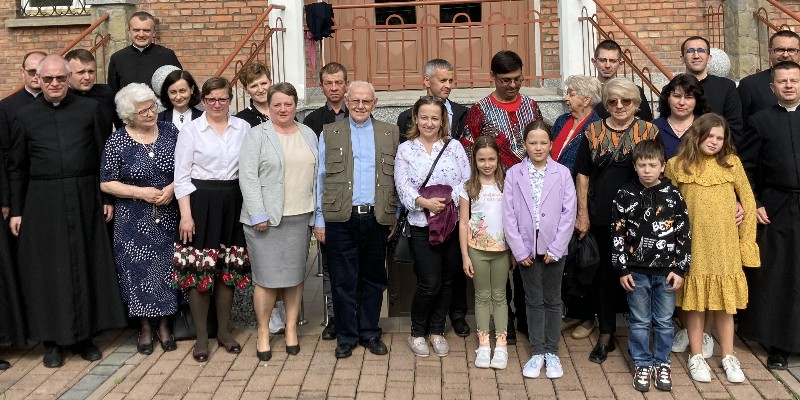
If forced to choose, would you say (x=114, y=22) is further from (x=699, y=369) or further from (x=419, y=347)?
(x=699, y=369)

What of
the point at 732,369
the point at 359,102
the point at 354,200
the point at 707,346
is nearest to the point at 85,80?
the point at 359,102

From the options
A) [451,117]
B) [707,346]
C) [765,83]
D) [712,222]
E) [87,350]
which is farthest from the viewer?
[765,83]

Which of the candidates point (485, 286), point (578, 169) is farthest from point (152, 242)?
point (578, 169)

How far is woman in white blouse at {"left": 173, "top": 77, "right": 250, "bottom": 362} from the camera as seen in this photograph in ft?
17.7

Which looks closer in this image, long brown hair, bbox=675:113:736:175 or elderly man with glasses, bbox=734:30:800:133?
long brown hair, bbox=675:113:736:175

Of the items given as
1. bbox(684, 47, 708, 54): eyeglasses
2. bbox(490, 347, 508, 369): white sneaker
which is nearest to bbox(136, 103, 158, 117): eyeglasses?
bbox(490, 347, 508, 369): white sneaker

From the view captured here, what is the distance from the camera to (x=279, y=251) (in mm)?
5441

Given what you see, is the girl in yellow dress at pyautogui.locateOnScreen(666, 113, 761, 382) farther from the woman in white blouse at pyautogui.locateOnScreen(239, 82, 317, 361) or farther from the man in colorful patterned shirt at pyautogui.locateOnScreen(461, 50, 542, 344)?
the woman in white blouse at pyautogui.locateOnScreen(239, 82, 317, 361)

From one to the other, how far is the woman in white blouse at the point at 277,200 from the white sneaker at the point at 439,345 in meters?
0.88

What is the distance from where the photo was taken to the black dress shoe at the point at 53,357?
5.52 m

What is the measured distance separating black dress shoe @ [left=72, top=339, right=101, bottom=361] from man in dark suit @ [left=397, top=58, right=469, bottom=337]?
6.73 ft

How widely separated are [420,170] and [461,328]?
1262 millimetres

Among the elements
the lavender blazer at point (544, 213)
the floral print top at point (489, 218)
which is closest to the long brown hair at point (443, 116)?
the floral print top at point (489, 218)

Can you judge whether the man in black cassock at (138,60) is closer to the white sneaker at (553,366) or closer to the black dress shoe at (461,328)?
the black dress shoe at (461,328)
